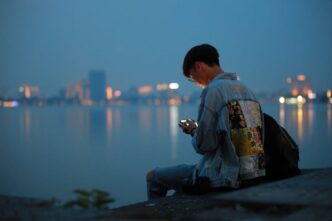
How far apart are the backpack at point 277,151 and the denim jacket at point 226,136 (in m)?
0.26

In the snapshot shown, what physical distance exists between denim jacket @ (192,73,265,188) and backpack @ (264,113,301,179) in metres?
0.26

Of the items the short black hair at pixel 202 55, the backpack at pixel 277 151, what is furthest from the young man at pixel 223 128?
the backpack at pixel 277 151

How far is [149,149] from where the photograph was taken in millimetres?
29375

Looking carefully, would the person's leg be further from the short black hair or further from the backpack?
the short black hair

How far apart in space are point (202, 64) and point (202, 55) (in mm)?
88

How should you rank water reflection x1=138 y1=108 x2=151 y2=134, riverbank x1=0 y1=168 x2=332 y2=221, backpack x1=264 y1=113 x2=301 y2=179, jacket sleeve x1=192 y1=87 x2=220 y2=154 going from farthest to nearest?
1. water reflection x1=138 y1=108 x2=151 y2=134
2. backpack x1=264 y1=113 x2=301 y2=179
3. jacket sleeve x1=192 y1=87 x2=220 y2=154
4. riverbank x1=0 y1=168 x2=332 y2=221

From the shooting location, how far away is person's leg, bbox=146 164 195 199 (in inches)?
193

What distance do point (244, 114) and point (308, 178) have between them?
0.75 m

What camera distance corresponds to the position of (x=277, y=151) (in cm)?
473

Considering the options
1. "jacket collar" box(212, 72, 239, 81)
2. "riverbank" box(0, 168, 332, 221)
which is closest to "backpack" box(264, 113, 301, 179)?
"jacket collar" box(212, 72, 239, 81)

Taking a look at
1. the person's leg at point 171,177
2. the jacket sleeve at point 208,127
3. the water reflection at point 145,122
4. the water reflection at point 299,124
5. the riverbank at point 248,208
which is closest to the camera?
the riverbank at point 248,208

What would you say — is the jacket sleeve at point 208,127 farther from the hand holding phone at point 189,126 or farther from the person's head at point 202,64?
the hand holding phone at point 189,126

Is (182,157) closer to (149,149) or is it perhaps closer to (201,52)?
(149,149)

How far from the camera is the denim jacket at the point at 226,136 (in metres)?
4.35
